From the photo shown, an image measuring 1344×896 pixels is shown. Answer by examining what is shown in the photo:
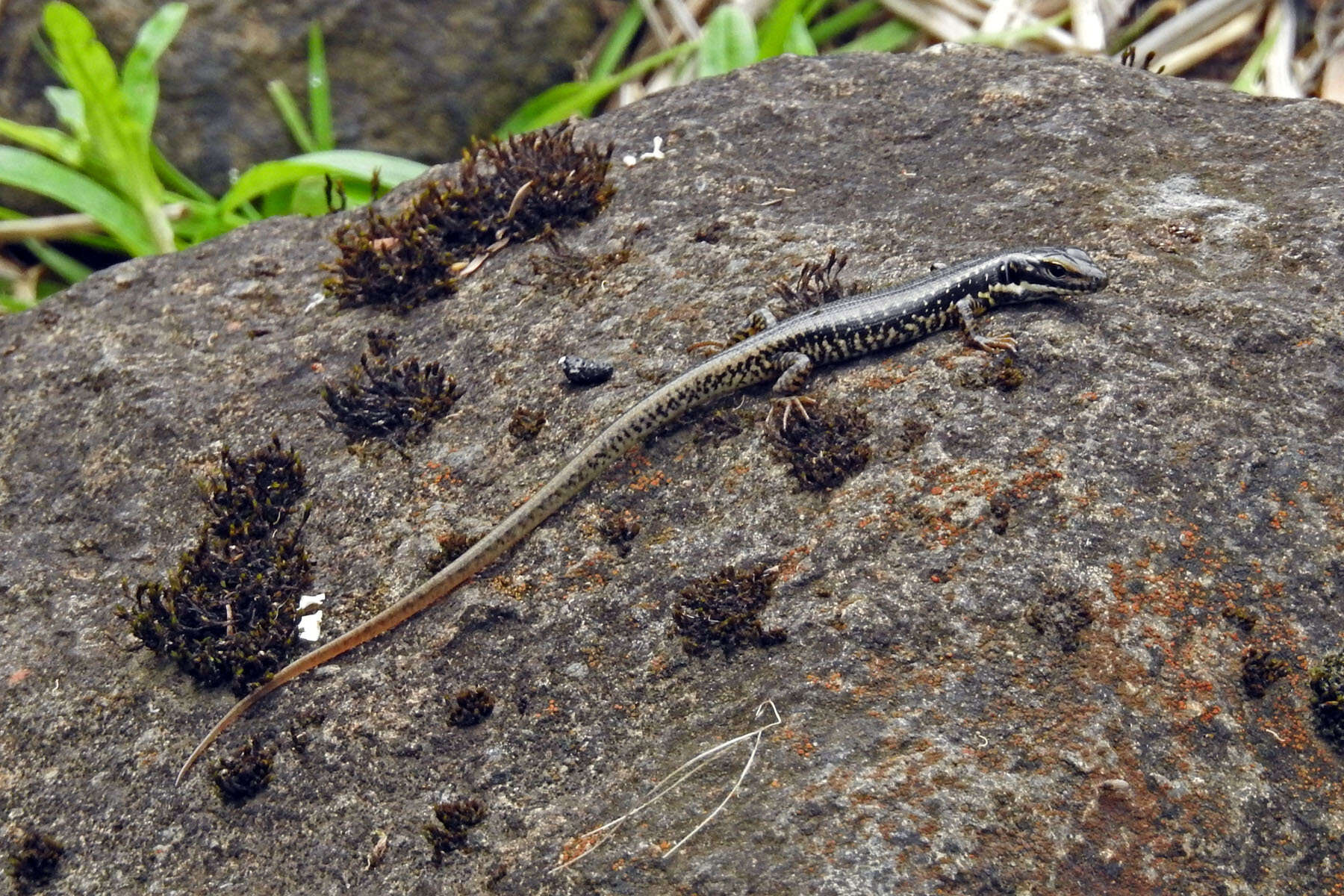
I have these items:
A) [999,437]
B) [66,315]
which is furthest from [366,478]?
[999,437]

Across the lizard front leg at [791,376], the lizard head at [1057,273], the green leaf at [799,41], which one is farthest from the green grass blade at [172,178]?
the lizard head at [1057,273]

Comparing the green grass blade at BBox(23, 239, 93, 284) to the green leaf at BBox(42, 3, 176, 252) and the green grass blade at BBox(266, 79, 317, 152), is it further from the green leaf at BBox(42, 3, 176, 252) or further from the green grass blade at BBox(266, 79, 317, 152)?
the green grass blade at BBox(266, 79, 317, 152)

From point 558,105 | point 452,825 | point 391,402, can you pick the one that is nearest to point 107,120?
point 558,105

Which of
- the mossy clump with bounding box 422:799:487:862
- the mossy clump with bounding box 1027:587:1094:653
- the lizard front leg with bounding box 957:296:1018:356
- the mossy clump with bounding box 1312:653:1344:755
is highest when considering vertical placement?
the lizard front leg with bounding box 957:296:1018:356

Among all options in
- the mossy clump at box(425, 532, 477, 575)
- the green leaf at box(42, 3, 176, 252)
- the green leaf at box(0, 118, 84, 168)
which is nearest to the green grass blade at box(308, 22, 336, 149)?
the green leaf at box(42, 3, 176, 252)

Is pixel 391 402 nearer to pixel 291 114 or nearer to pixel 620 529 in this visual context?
pixel 620 529

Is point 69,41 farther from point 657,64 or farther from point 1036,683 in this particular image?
point 1036,683
